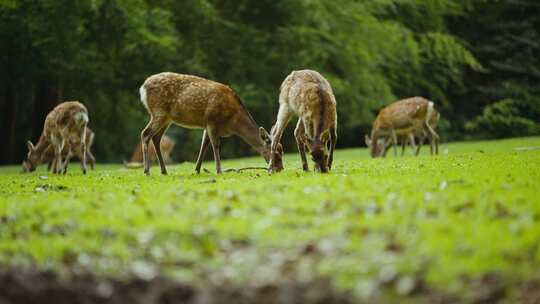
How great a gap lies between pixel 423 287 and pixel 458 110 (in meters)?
32.0

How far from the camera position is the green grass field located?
525 centimetres

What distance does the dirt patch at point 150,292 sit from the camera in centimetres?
502

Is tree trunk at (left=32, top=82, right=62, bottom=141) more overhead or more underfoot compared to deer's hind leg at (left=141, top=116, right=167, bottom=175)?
more overhead

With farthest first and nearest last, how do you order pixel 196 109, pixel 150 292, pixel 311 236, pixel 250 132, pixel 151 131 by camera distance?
1. pixel 250 132
2. pixel 151 131
3. pixel 196 109
4. pixel 311 236
5. pixel 150 292

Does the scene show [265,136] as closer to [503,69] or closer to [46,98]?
[46,98]

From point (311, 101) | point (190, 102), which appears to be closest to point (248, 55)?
point (190, 102)

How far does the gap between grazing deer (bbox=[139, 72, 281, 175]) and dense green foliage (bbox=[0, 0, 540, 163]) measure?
39.2 ft

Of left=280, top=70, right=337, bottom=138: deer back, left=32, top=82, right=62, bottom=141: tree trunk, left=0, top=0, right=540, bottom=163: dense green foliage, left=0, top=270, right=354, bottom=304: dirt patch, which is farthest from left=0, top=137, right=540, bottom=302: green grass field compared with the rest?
left=32, top=82, right=62, bottom=141: tree trunk

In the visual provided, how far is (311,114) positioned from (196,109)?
238 cm

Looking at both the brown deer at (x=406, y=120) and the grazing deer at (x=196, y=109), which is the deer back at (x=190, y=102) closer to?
the grazing deer at (x=196, y=109)

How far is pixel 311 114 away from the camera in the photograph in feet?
38.1

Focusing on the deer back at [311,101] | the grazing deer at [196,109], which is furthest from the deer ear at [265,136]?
the deer back at [311,101]

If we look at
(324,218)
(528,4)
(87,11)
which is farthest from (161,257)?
(528,4)

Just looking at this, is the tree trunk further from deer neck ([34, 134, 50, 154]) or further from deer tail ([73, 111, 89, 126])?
deer tail ([73, 111, 89, 126])
